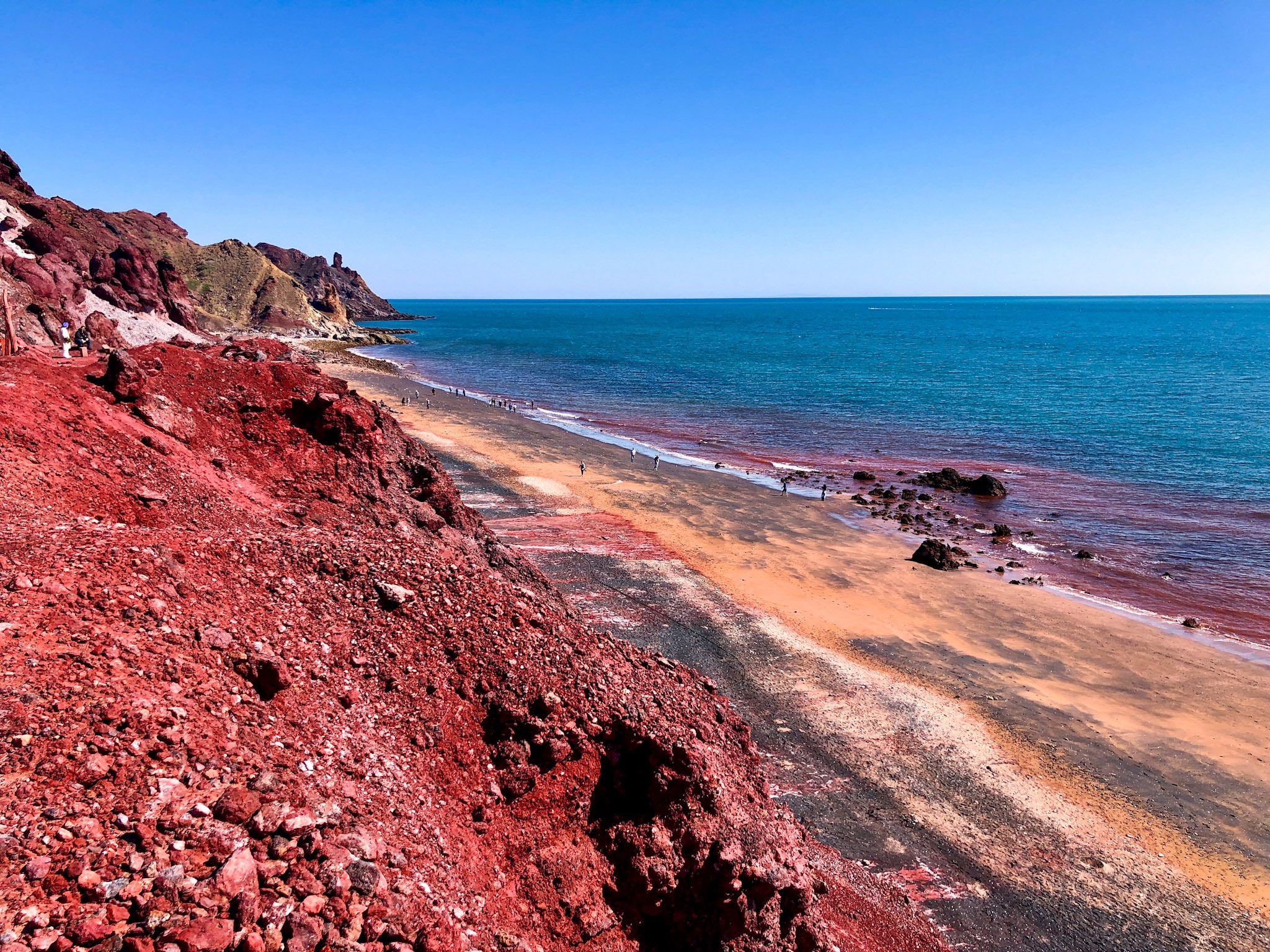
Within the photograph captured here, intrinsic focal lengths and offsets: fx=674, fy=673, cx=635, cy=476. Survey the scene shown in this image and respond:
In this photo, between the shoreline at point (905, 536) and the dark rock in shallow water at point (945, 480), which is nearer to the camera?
the shoreline at point (905, 536)

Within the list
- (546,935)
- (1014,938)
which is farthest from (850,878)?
(546,935)

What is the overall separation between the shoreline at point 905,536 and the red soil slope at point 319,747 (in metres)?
20.9

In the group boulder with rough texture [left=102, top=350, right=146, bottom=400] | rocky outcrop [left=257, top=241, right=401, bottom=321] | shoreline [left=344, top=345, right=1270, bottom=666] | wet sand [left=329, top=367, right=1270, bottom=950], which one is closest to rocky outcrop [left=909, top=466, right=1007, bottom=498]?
shoreline [left=344, top=345, right=1270, bottom=666]

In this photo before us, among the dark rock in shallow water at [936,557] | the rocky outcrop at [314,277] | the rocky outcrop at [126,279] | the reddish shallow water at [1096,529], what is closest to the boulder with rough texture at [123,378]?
the rocky outcrop at [126,279]

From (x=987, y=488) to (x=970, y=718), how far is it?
2910cm

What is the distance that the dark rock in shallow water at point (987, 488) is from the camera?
142ft

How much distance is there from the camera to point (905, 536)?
35.3m

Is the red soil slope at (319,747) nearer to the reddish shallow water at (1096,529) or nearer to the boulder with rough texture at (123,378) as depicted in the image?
the boulder with rough texture at (123,378)

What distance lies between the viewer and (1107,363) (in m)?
110

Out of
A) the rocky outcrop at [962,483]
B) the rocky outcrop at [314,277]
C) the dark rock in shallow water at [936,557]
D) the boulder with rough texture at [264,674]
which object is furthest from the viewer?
the rocky outcrop at [314,277]

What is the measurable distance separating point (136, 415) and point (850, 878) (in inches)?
661

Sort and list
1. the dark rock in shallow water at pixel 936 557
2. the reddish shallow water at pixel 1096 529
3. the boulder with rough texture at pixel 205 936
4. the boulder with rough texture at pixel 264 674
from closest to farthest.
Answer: the boulder with rough texture at pixel 205 936 → the boulder with rough texture at pixel 264 674 → the reddish shallow water at pixel 1096 529 → the dark rock in shallow water at pixel 936 557

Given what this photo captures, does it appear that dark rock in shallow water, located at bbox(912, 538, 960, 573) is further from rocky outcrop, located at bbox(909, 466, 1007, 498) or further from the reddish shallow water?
rocky outcrop, located at bbox(909, 466, 1007, 498)

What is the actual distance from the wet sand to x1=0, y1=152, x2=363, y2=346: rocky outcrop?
2711 cm
